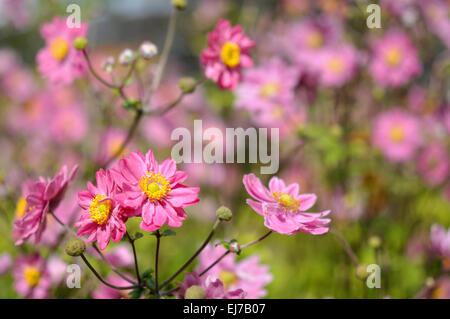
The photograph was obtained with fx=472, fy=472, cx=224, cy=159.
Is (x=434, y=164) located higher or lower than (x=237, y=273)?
higher

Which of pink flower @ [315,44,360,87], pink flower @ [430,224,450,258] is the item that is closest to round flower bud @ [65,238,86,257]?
pink flower @ [430,224,450,258]

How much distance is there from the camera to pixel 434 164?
2033mm

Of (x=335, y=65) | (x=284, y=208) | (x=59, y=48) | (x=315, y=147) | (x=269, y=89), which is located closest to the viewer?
(x=284, y=208)

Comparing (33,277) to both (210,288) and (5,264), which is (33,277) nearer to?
(5,264)

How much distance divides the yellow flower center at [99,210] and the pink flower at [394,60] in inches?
58.1

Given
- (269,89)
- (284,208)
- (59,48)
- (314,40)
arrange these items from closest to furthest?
1. (284,208)
2. (59,48)
3. (269,89)
4. (314,40)

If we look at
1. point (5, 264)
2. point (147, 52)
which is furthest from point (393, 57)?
point (5, 264)

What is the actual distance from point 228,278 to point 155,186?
47 cm

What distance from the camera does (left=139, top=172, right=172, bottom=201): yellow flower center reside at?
0.89 meters

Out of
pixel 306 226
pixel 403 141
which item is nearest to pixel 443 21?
pixel 403 141

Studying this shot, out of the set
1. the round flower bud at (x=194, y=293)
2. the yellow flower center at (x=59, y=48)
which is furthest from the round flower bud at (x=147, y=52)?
the round flower bud at (x=194, y=293)

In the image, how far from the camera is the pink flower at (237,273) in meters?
1.19

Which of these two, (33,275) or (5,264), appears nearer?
(33,275)
